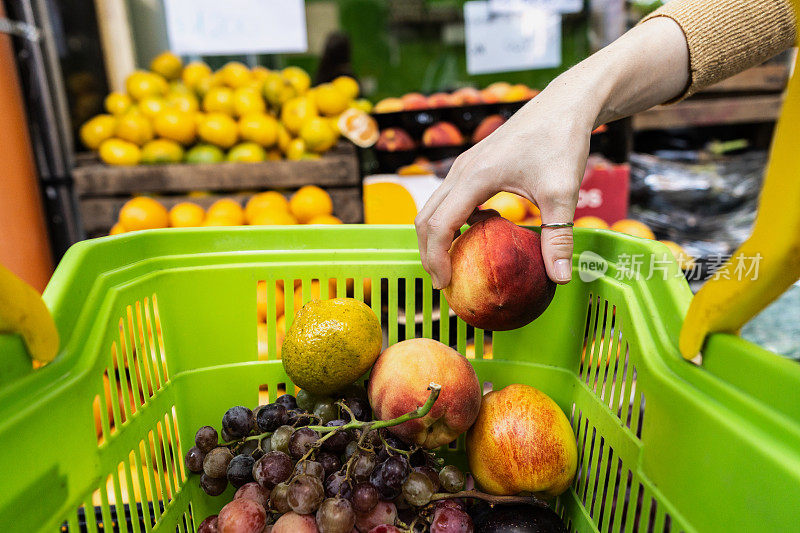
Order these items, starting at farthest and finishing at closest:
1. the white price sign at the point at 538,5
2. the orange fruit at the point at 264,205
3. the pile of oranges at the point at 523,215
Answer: the white price sign at the point at 538,5, the orange fruit at the point at 264,205, the pile of oranges at the point at 523,215

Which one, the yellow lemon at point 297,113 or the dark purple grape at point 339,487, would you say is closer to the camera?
the dark purple grape at point 339,487

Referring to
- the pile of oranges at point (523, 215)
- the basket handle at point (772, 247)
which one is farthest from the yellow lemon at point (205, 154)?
the basket handle at point (772, 247)

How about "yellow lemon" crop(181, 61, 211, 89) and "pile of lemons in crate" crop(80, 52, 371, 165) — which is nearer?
"pile of lemons in crate" crop(80, 52, 371, 165)

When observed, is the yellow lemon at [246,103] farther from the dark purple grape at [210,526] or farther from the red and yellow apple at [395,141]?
the dark purple grape at [210,526]

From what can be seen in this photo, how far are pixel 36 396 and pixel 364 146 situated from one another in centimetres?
134

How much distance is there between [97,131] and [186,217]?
607 millimetres

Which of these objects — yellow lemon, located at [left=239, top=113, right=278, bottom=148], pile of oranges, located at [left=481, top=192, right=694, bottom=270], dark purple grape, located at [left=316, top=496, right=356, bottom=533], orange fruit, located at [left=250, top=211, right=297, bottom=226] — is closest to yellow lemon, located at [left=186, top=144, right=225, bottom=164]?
yellow lemon, located at [left=239, top=113, right=278, bottom=148]

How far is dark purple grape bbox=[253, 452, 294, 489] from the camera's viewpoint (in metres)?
0.58

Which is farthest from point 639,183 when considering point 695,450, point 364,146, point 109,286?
point 109,286

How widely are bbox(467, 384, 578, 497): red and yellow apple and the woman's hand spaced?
0.61 feet

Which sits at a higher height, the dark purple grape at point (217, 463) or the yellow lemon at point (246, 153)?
the yellow lemon at point (246, 153)

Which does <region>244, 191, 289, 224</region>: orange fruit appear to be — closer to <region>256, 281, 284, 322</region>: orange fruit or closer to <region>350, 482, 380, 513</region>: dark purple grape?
<region>256, 281, 284, 322</region>: orange fruit

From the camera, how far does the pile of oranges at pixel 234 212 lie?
129 centimetres

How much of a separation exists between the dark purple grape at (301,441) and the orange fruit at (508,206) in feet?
2.65
